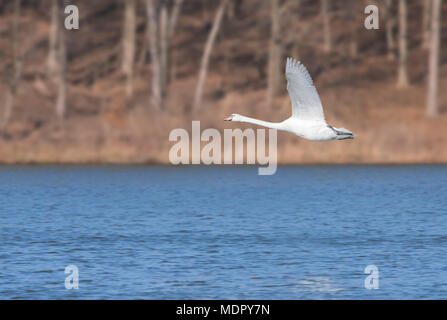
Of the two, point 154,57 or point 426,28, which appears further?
point 426,28

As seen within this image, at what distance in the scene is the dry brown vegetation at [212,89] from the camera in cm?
4491

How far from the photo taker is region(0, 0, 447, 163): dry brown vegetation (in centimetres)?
4491

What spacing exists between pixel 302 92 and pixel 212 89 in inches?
1717

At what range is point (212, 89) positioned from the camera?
6372 cm

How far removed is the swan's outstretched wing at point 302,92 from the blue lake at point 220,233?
126 inches

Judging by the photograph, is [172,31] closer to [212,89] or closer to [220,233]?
[212,89]

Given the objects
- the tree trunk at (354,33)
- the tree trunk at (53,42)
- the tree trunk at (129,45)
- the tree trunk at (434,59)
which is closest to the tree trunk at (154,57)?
the tree trunk at (129,45)

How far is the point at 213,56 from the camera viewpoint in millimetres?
70125

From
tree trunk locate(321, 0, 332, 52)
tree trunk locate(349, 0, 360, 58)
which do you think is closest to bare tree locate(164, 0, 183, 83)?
tree trunk locate(321, 0, 332, 52)

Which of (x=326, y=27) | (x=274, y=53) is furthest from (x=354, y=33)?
(x=274, y=53)

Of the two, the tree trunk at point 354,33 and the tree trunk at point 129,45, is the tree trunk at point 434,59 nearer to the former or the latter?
the tree trunk at point 354,33

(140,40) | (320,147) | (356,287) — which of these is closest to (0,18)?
(140,40)

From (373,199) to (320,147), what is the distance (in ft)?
18.8
